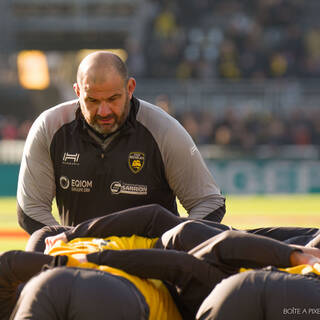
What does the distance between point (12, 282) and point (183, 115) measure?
12656 millimetres

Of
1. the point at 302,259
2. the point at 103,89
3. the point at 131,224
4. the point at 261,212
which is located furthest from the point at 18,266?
the point at 261,212

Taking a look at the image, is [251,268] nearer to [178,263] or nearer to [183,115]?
[178,263]

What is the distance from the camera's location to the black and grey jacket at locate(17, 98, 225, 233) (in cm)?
530

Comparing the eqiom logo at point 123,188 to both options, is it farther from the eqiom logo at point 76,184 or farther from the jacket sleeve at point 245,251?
the jacket sleeve at point 245,251

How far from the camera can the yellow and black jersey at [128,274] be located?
3.38 m

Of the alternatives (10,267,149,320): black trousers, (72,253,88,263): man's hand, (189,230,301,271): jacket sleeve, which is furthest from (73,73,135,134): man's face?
(10,267,149,320): black trousers

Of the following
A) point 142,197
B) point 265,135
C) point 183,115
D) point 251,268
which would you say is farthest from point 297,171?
point 251,268

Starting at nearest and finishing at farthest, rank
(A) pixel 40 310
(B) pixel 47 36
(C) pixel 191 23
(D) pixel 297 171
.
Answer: (A) pixel 40 310, (D) pixel 297 171, (C) pixel 191 23, (B) pixel 47 36

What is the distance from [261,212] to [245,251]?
998 cm

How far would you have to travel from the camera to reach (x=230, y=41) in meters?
20.4

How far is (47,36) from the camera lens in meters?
26.2

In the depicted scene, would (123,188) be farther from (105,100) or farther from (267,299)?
(267,299)

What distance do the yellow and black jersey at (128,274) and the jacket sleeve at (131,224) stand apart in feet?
0.11

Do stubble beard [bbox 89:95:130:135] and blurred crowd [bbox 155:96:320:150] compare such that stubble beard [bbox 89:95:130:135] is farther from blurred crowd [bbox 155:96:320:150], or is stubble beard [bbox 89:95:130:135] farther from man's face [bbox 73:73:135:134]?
blurred crowd [bbox 155:96:320:150]
